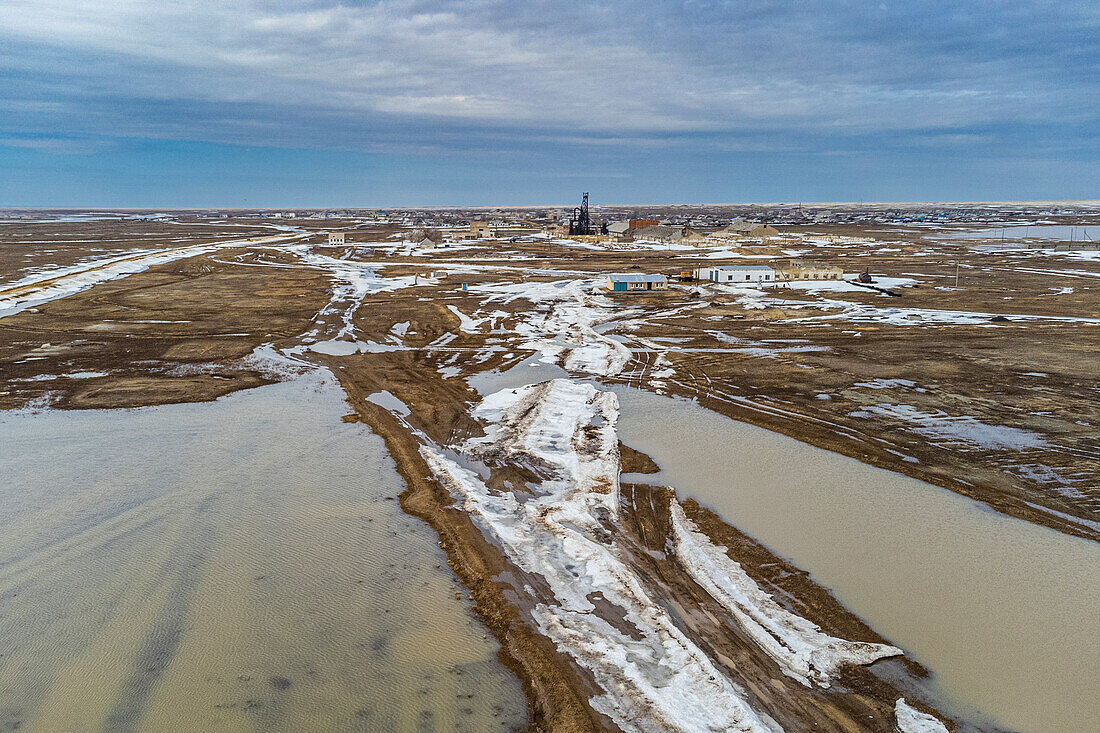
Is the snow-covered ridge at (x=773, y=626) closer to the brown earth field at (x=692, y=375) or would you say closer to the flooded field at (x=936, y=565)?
the brown earth field at (x=692, y=375)

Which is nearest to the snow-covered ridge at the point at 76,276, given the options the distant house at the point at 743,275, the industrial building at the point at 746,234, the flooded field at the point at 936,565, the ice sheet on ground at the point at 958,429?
the flooded field at the point at 936,565

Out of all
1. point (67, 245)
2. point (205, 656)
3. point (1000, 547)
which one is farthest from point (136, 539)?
point (67, 245)

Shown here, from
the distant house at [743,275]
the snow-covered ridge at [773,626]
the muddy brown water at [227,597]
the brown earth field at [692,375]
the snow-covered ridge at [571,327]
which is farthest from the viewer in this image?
the distant house at [743,275]

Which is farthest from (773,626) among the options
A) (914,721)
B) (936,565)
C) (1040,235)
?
(1040,235)

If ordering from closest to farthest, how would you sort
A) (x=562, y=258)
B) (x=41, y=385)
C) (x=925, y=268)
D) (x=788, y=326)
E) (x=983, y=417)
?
1. (x=983, y=417)
2. (x=41, y=385)
3. (x=788, y=326)
4. (x=925, y=268)
5. (x=562, y=258)

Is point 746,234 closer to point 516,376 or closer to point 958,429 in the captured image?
point 516,376

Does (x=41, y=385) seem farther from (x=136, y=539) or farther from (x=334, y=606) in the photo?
(x=334, y=606)

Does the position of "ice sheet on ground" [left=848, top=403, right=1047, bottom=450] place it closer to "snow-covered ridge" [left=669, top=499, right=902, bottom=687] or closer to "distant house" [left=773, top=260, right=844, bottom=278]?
"snow-covered ridge" [left=669, top=499, right=902, bottom=687]
